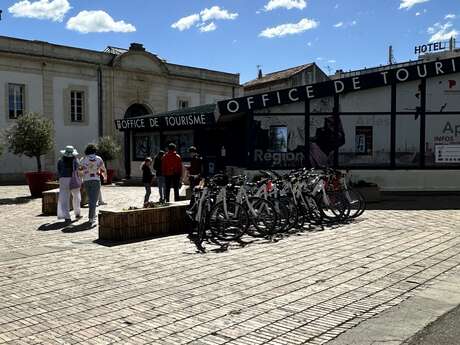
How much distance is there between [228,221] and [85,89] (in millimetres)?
24727

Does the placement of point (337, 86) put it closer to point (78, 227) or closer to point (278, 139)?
point (278, 139)

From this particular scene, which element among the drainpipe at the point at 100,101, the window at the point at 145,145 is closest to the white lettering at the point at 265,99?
the window at the point at 145,145

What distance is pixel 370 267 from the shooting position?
274 inches

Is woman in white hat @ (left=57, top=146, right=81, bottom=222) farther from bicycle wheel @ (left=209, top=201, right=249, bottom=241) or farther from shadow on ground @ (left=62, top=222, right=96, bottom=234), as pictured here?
bicycle wheel @ (left=209, top=201, right=249, bottom=241)

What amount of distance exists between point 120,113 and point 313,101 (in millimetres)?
18933

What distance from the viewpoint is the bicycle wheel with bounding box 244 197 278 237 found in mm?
9055

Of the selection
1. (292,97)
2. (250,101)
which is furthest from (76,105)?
(292,97)

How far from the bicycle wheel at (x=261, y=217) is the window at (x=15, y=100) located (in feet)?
72.6

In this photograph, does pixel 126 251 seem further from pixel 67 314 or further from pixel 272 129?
pixel 272 129

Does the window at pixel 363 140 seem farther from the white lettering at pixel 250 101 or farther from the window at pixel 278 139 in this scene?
the white lettering at pixel 250 101

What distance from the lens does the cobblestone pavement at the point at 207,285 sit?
4.53 m

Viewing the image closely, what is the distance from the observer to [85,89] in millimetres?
31406

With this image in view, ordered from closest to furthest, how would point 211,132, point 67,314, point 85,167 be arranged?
point 67,314
point 85,167
point 211,132

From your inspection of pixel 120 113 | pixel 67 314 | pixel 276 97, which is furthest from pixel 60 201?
pixel 120 113
